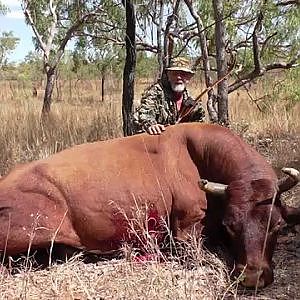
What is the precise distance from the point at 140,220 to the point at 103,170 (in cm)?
60

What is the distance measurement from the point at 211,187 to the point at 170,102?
1.97m

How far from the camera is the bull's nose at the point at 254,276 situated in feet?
13.5

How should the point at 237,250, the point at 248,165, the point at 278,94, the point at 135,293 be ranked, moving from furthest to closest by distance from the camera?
1. the point at 278,94
2. the point at 248,165
3. the point at 237,250
4. the point at 135,293

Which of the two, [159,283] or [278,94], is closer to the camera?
[159,283]

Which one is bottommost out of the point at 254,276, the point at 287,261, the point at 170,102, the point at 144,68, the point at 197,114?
the point at 287,261

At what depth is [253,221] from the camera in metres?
4.39

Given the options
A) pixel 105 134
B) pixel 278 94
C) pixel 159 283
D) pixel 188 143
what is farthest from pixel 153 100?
pixel 278 94

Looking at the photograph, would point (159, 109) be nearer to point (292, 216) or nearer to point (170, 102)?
point (170, 102)

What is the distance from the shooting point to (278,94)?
11641 mm

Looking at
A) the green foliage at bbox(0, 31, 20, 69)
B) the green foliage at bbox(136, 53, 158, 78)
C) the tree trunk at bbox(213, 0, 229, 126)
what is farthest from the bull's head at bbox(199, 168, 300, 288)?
the green foliage at bbox(0, 31, 20, 69)

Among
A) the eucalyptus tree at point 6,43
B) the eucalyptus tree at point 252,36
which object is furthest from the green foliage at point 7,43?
the eucalyptus tree at point 252,36

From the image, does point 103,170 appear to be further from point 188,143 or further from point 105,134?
point 105,134

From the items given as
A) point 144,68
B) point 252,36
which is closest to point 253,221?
point 252,36

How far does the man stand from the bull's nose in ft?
7.85
